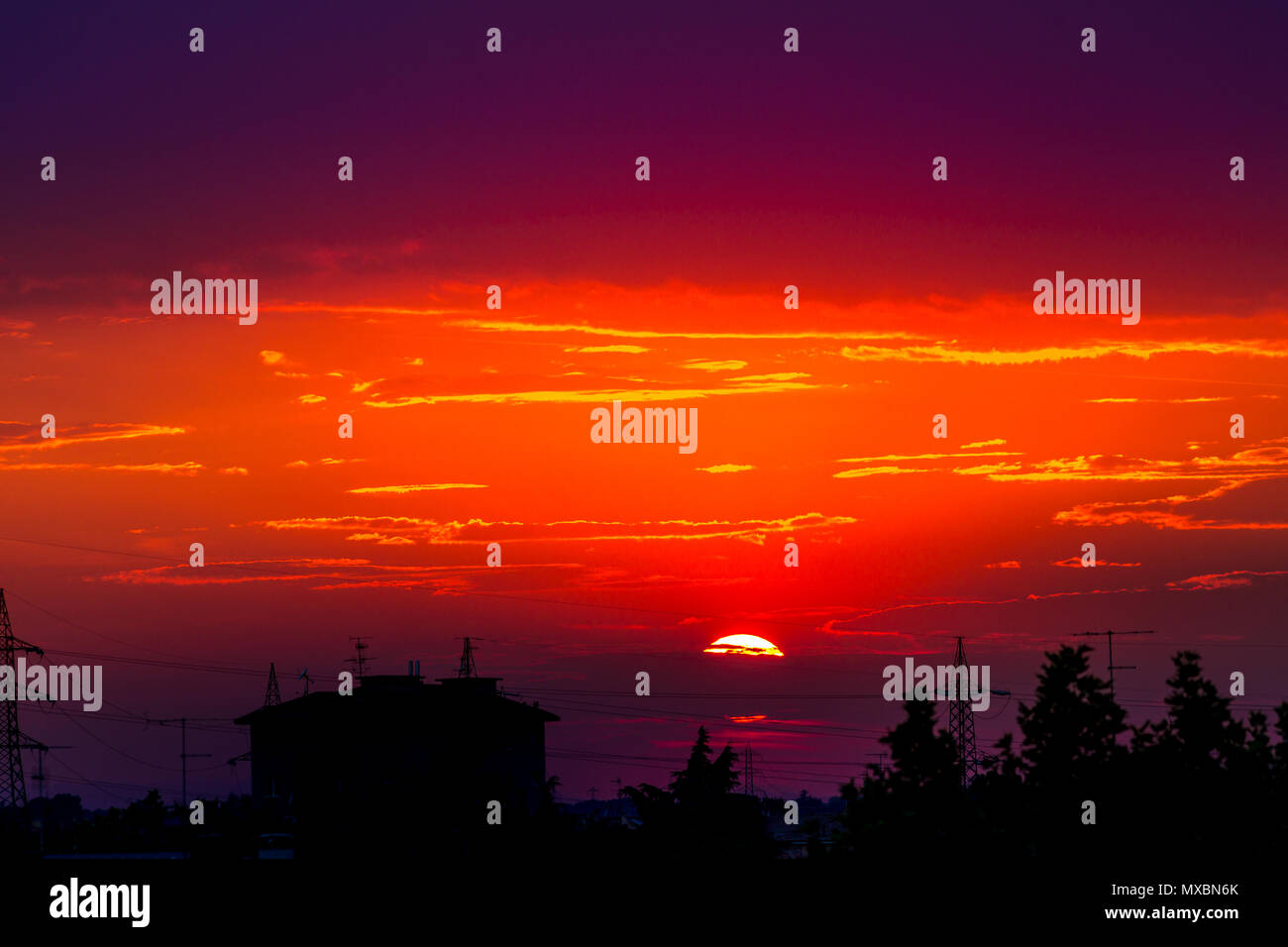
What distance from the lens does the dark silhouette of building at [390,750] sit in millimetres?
128375

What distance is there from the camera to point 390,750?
438 ft

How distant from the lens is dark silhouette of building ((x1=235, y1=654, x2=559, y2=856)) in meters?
128

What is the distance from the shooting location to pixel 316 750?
443 feet

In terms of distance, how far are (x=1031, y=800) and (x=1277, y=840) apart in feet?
43.7

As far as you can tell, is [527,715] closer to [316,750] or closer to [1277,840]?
[316,750]
